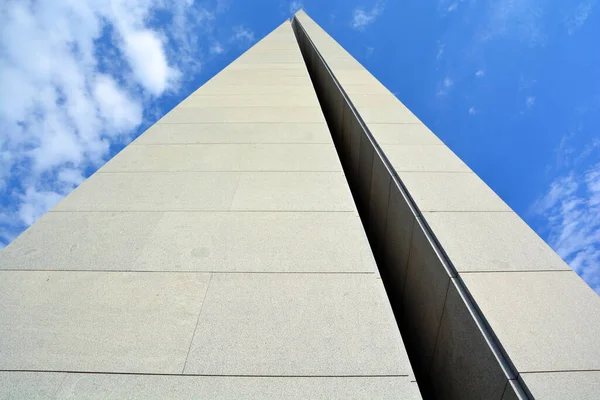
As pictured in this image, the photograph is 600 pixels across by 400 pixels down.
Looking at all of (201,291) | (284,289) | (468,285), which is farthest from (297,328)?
(468,285)

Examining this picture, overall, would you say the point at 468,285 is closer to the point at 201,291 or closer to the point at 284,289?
the point at 284,289

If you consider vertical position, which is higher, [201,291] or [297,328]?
[201,291]

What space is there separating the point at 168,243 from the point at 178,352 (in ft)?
4.80

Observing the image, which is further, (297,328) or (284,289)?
(284,289)

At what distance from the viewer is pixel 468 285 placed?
327 centimetres

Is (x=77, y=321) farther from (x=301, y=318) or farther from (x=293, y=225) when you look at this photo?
(x=293, y=225)

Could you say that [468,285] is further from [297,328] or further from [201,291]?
[201,291]

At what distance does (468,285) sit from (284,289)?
1.87 metres

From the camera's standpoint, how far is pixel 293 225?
4.07 metres

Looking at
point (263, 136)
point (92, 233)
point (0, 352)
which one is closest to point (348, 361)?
point (0, 352)

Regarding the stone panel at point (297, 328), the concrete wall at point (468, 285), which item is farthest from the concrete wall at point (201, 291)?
the concrete wall at point (468, 285)

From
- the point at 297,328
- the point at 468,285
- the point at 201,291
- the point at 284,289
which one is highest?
the point at 468,285

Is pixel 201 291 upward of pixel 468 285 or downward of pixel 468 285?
downward

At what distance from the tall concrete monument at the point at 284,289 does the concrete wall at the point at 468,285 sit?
21 millimetres
